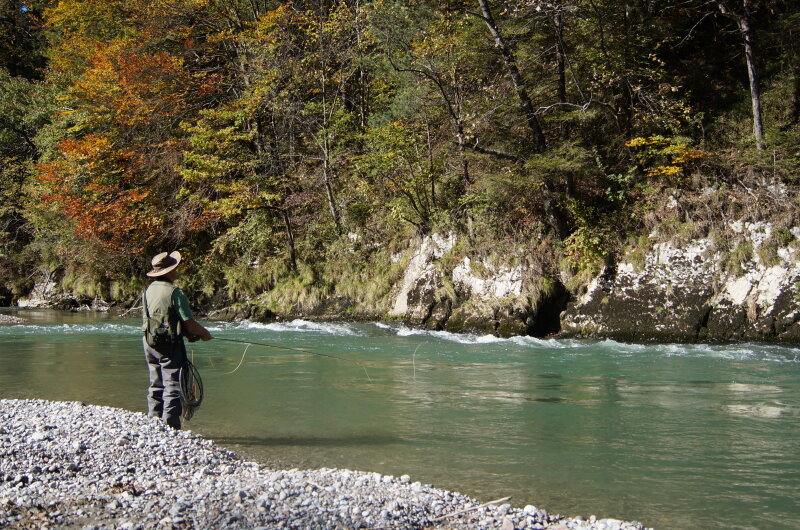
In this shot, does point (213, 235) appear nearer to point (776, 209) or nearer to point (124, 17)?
point (124, 17)

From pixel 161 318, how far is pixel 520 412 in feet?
13.1

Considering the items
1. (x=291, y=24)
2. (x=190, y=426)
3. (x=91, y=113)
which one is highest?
(x=291, y=24)

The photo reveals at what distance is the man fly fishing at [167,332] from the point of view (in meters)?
5.59

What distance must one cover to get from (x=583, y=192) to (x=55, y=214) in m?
19.1

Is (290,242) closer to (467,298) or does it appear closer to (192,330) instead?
(467,298)

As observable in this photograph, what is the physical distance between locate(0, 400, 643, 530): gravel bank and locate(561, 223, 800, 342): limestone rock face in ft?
28.7

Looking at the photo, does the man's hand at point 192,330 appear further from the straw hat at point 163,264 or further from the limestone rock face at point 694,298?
the limestone rock face at point 694,298

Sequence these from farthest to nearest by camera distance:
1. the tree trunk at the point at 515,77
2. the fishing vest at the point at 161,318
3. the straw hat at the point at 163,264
A: the tree trunk at the point at 515,77, the straw hat at the point at 163,264, the fishing vest at the point at 161,318

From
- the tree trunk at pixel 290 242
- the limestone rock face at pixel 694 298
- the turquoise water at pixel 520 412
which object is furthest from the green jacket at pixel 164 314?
the tree trunk at pixel 290 242

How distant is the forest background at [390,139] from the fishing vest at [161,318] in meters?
8.98

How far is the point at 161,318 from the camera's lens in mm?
5582

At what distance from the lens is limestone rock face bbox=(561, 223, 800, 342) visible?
36.0 feet

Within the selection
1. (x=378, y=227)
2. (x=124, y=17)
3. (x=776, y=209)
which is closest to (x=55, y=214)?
(x=124, y=17)

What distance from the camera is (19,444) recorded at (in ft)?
16.3
